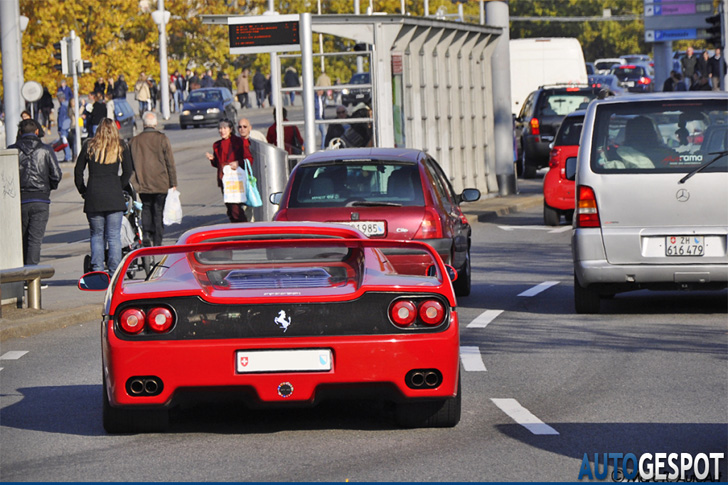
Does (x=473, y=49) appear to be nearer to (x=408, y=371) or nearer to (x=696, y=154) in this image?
(x=696, y=154)

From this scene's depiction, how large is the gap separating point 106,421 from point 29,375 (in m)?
2.74

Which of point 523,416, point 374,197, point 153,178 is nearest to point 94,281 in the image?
point 523,416

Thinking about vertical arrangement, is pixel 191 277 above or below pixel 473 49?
below

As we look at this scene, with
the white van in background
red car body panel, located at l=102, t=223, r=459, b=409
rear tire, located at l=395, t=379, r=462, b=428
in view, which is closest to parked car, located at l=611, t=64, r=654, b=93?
the white van in background

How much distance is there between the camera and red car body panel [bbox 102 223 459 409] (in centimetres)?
701

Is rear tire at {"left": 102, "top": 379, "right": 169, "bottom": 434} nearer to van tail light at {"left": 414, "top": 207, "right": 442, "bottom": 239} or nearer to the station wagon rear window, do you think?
van tail light at {"left": 414, "top": 207, "right": 442, "bottom": 239}

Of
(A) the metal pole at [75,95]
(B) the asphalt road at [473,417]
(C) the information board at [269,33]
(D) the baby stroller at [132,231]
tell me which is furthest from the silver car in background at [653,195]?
(A) the metal pole at [75,95]

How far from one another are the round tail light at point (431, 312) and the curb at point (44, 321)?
5.98m

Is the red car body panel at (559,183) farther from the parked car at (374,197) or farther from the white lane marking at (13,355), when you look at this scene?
the white lane marking at (13,355)

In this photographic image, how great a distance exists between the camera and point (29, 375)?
10.0 m

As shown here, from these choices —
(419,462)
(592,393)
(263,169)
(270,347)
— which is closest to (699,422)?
(592,393)

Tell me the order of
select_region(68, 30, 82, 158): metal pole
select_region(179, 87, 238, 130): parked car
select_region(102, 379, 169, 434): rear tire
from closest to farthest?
select_region(102, 379, 169, 434): rear tire → select_region(68, 30, 82, 158): metal pole → select_region(179, 87, 238, 130): parked car

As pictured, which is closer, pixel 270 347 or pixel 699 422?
pixel 270 347

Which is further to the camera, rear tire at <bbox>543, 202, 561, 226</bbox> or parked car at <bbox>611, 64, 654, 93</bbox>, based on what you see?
parked car at <bbox>611, 64, 654, 93</bbox>
